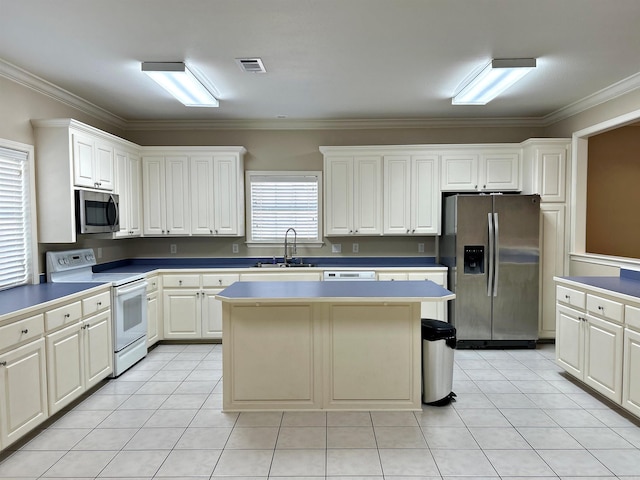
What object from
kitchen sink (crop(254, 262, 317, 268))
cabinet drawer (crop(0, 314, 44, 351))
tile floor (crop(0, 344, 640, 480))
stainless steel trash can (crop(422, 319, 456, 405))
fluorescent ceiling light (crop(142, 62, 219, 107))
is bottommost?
tile floor (crop(0, 344, 640, 480))

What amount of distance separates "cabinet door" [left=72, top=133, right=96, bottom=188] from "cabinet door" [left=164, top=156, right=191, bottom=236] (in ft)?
3.73

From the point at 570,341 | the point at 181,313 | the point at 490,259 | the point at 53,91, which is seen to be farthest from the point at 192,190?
the point at 570,341

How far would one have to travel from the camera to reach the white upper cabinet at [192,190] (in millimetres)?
5020

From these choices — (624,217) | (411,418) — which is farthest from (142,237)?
(624,217)

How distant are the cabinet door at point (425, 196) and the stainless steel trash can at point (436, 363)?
83.2 inches

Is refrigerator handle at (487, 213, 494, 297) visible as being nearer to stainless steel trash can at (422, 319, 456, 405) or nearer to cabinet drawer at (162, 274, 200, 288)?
stainless steel trash can at (422, 319, 456, 405)

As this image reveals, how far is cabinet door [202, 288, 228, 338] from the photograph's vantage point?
4816 millimetres

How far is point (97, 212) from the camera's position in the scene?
3.97m

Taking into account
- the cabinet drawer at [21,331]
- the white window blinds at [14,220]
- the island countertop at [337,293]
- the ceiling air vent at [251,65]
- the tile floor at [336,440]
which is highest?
the ceiling air vent at [251,65]

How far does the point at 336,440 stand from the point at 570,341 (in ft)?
7.74

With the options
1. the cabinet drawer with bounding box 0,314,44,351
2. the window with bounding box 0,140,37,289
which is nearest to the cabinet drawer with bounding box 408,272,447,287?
the cabinet drawer with bounding box 0,314,44,351

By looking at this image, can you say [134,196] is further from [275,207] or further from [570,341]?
[570,341]

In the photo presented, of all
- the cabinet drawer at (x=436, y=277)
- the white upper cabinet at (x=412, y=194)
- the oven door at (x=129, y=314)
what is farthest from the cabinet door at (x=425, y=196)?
the oven door at (x=129, y=314)

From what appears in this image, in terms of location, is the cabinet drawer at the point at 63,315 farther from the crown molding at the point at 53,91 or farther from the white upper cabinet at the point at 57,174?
the crown molding at the point at 53,91
